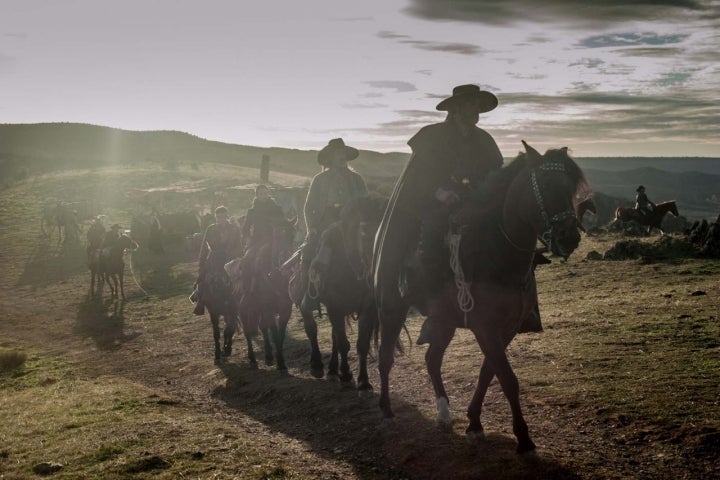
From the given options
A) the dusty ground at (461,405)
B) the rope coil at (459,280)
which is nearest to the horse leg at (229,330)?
the dusty ground at (461,405)

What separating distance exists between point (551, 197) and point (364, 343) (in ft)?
15.0

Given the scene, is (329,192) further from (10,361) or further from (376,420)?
(10,361)

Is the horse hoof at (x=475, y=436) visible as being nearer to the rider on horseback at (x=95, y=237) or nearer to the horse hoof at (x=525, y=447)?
the horse hoof at (x=525, y=447)

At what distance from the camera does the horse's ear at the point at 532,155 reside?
566 cm

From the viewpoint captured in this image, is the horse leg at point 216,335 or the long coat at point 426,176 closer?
the long coat at point 426,176

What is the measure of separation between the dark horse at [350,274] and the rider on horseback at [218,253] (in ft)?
13.6

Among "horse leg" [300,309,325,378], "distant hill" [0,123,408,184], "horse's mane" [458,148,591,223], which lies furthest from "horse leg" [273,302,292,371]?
"distant hill" [0,123,408,184]

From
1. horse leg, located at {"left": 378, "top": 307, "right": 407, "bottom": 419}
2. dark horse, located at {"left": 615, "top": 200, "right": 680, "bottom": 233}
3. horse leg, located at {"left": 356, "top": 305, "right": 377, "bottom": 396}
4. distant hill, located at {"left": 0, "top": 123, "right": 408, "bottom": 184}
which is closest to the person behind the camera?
horse leg, located at {"left": 378, "top": 307, "right": 407, "bottom": 419}

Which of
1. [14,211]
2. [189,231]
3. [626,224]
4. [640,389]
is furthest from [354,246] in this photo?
[14,211]

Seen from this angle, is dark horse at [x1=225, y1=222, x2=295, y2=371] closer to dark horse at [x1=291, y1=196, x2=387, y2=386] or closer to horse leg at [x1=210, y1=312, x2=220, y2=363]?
horse leg at [x1=210, y1=312, x2=220, y2=363]

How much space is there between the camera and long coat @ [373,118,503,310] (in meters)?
6.82

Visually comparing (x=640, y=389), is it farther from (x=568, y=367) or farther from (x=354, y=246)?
(x=354, y=246)

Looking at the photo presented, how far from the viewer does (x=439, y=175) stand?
6.95m

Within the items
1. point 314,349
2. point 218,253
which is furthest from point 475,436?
point 218,253
